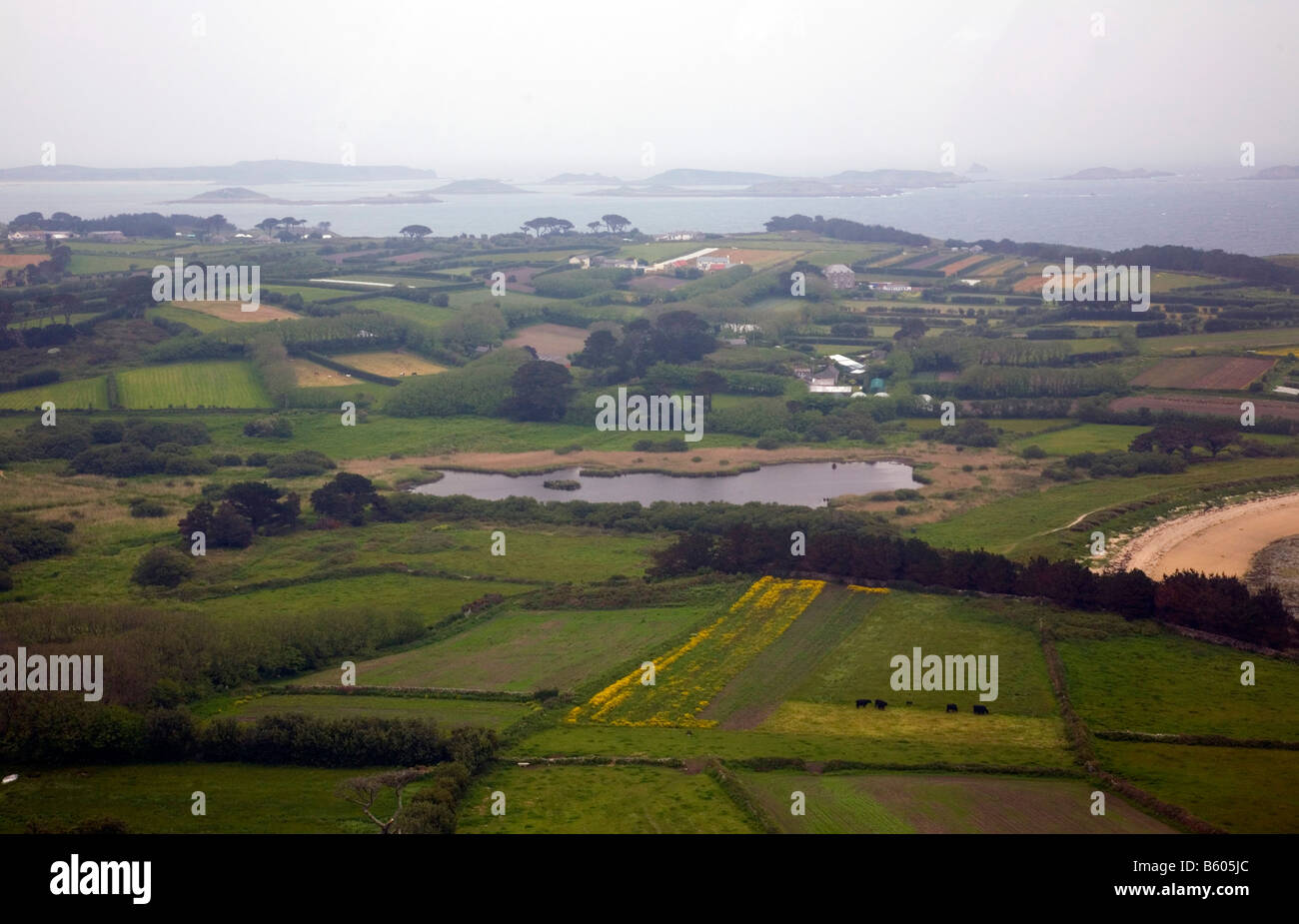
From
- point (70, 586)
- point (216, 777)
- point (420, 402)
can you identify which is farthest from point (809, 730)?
point (420, 402)

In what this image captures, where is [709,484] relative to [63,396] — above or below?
below

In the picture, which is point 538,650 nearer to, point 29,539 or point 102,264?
point 29,539

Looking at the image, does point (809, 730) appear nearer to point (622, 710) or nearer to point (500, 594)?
point (622, 710)

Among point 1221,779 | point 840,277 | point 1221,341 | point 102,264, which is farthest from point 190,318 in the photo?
point 1221,779

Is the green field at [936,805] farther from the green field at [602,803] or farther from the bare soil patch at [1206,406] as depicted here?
the bare soil patch at [1206,406]

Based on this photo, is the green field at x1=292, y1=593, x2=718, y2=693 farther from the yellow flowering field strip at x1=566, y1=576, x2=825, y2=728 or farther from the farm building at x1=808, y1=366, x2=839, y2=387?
the farm building at x1=808, y1=366, x2=839, y2=387

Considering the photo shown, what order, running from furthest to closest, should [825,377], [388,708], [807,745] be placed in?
[825,377] < [388,708] < [807,745]
